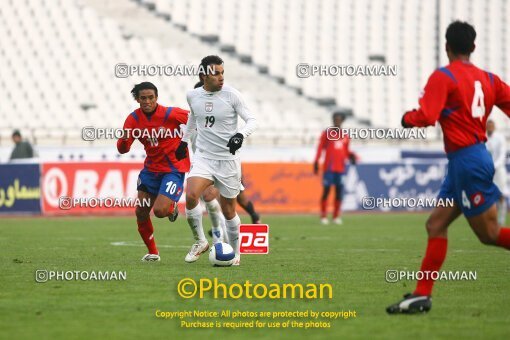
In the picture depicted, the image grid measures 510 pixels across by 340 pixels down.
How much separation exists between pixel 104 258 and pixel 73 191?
1176 centimetres

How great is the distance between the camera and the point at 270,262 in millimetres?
12031

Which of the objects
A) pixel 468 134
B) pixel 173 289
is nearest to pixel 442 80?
pixel 468 134

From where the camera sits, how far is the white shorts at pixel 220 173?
451 inches

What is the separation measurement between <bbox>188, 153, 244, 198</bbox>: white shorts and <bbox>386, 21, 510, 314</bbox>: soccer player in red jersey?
391 centimetres

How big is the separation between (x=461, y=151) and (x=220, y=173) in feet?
13.9

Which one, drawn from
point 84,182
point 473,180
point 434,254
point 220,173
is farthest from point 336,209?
Result: point 473,180

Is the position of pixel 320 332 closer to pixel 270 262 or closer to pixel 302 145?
pixel 270 262

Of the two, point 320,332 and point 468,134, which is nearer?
point 320,332

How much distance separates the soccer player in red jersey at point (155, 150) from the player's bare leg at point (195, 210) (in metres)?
0.27

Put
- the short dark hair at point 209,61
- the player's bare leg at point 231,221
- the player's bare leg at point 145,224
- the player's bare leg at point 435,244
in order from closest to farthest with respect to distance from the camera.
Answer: the player's bare leg at point 435,244 → the short dark hair at point 209,61 → the player's bare leg at point 231,221 → the player's bare leg at point 145,224

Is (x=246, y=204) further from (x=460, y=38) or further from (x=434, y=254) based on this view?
(x=460, y=38)

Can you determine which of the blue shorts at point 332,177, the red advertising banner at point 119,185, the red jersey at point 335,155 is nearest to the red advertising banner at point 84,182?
the red advertising banner at point 119,185

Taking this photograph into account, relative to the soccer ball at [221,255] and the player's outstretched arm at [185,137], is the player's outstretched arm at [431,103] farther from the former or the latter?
the player's outstretched arm at [185,137]

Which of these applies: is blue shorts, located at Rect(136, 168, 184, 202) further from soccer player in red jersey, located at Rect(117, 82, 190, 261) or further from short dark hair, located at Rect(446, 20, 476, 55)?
short dark hair, located at Rect(446, 20, 476, 55)
